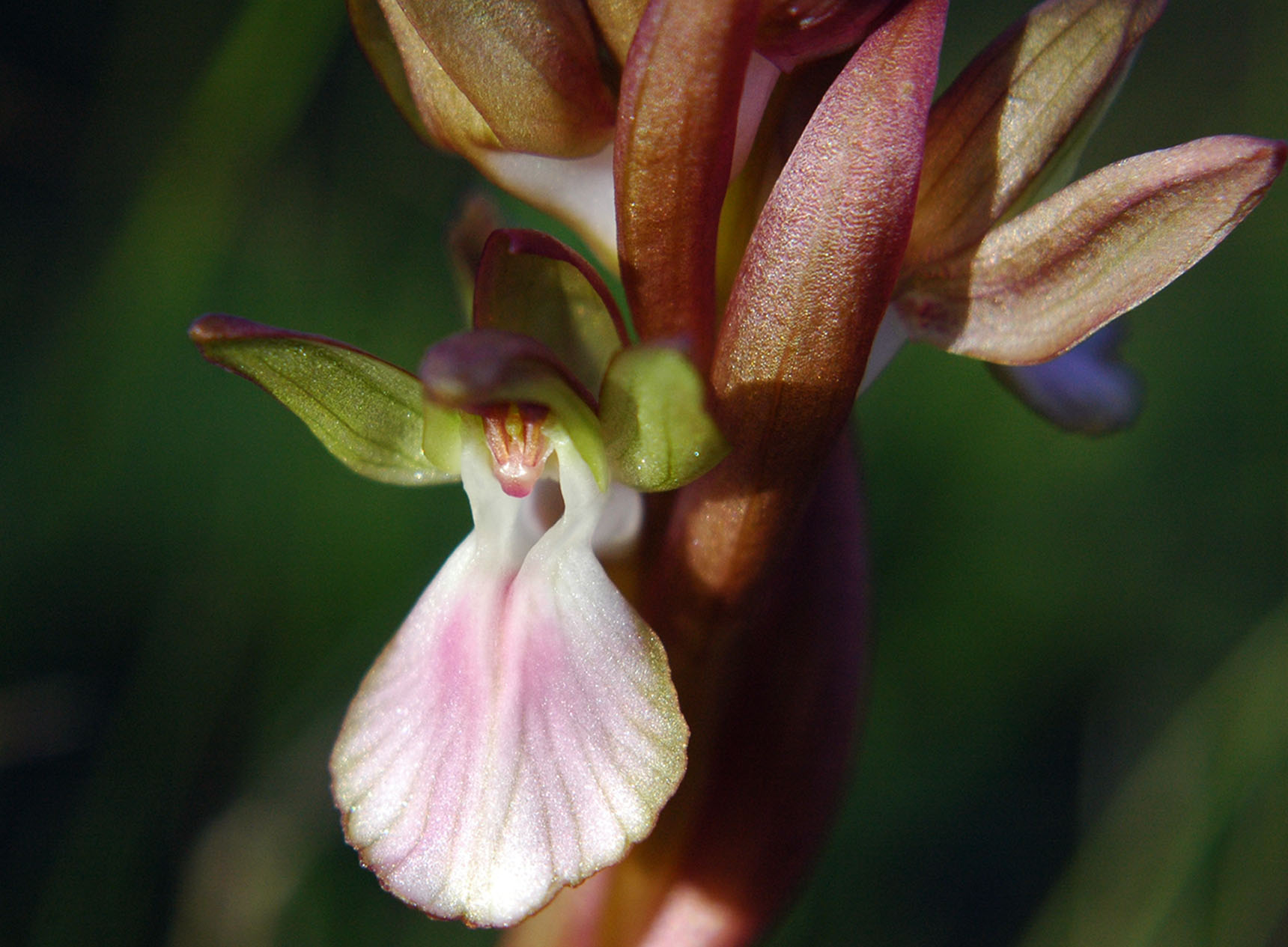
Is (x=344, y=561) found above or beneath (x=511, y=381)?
beneath

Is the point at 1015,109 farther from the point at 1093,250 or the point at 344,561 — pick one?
the point at 344,561

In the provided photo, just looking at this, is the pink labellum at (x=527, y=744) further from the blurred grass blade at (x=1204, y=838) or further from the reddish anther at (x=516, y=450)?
the blurred grass blade at (x=1204, y=838)

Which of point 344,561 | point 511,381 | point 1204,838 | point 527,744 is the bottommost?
point 1204,838

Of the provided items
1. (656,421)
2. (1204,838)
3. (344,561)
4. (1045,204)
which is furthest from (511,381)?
(344,561)

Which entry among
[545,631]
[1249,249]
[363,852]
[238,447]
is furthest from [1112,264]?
[1249,249]

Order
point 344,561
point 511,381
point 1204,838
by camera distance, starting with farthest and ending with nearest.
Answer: point 344,561 → point 1204,838 → point 511,381

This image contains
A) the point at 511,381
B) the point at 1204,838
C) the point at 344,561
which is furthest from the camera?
the point at 344,561

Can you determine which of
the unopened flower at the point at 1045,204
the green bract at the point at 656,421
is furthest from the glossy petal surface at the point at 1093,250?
the green bract at the point at 656,421

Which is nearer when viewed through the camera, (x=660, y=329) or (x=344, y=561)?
(x=660, y=329)

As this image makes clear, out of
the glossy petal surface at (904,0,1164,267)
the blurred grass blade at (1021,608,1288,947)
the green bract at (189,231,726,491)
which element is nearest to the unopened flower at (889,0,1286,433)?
the glossy petal surface at (904,0,1164,267)
